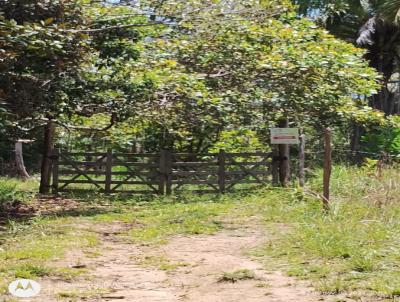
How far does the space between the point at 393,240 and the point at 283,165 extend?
7.93 meters

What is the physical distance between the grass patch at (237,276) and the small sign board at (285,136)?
8.04 m

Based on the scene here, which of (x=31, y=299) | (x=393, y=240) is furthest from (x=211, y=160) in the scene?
(x=31, y=299)

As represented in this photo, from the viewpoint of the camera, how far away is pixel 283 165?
15016 mm

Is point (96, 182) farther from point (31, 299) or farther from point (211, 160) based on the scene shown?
point (31, 299)

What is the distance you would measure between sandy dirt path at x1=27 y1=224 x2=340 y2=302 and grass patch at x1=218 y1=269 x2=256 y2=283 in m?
0.07

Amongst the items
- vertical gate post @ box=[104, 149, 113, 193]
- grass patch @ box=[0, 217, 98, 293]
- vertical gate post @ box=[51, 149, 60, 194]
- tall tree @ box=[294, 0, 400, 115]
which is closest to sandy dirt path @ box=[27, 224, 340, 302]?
grass patch @ box=[0, 217, 98, 293]

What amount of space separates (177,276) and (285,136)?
26.7 feet

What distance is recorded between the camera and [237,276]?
6.22 metres

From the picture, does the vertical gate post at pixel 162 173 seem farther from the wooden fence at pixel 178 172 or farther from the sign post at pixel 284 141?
the sign post at pixel 284 141

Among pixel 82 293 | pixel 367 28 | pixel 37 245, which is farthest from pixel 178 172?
pixel 367 28

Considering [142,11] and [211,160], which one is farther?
[211,160]

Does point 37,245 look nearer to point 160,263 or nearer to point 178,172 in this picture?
point 160,263

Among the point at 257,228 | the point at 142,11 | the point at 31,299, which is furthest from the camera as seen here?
the point at 142,11

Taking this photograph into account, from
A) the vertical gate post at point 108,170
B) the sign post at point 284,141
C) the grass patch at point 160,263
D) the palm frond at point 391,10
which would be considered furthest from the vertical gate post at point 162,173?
the palm frond at point 391,10
